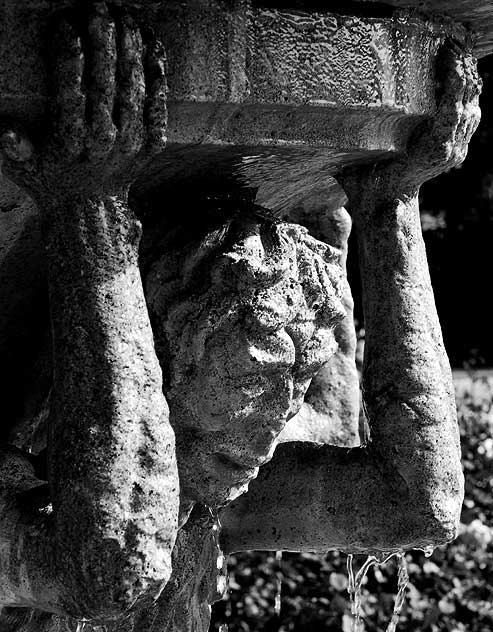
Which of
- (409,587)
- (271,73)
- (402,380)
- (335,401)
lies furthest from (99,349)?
(409,587)

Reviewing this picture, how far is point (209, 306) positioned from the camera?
2453 millimetres

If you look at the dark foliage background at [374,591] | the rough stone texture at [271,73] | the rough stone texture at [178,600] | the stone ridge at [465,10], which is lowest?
the dark foliage background at [374,591]

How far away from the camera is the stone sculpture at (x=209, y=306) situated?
7.04 feet

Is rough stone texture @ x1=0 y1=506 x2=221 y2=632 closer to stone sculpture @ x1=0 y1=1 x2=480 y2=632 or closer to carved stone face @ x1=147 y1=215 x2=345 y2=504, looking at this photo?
stone sculpture @ x1=0 y1=1 x2=480 y2=632

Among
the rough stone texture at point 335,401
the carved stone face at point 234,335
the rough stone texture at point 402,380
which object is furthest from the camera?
the rough stone texture at point 335,401

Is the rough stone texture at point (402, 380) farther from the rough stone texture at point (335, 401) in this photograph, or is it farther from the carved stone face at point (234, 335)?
the rough stone texture at point (335, 401)

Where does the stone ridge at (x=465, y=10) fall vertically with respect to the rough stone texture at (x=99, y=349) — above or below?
above

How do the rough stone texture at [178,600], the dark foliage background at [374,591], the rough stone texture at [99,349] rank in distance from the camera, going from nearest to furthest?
the rough stone texture at [99,349] → the rough stone texture at [178,600] → the dark foliage background at [374,591]

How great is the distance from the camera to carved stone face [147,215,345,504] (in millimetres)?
2453

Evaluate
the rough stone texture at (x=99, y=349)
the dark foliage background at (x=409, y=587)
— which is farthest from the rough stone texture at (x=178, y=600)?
the dark foliage background at (x=409, y=587)

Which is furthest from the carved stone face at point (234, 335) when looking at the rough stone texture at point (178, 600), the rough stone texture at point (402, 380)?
the rough stone texture at point (178, 600)

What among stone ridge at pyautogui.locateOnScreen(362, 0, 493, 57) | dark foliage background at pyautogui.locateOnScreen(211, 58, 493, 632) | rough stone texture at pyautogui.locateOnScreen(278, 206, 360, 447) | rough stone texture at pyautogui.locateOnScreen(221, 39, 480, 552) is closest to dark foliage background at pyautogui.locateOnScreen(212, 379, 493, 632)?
dark foliage background at pyautogui.locateOnScreen(211, 58, 493, 632)

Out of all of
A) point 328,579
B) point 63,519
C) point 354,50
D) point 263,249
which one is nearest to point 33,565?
point 63,519

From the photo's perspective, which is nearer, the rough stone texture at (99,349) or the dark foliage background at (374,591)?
the rough stone texture at (99,349)
